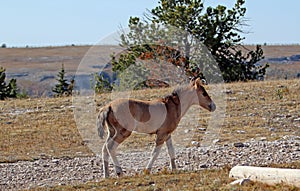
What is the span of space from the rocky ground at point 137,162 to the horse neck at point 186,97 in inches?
50.1

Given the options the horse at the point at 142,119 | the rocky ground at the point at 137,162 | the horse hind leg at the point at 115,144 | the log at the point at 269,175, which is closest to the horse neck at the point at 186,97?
the horse at the point at 142,119

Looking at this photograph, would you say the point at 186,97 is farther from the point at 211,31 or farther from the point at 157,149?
the point at 211,31

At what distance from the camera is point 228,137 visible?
16.8 metres

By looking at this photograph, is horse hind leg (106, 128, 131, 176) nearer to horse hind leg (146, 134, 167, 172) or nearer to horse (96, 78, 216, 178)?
horse (96, 78, 216, 178)

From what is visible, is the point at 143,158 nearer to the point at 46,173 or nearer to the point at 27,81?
the point at 46,173

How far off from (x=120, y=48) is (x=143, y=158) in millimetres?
25303

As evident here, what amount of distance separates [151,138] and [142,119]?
497 cm

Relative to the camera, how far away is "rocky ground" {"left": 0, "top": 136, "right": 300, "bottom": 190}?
40.6ft

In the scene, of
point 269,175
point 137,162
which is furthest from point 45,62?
point 269,175

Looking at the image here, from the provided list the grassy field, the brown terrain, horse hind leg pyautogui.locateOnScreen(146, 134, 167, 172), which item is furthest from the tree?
the brown terrain

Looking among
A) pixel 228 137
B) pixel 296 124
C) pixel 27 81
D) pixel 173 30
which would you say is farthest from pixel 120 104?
pixel 27 81

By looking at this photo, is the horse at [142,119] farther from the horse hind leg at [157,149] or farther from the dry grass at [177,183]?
the dry grass at [177,183]

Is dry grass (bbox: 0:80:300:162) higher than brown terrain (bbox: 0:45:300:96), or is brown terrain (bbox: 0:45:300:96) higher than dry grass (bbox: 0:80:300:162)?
brown terrain (bbox: 0:45:300:96)

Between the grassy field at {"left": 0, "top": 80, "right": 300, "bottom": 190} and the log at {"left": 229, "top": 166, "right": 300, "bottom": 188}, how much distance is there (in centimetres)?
15
